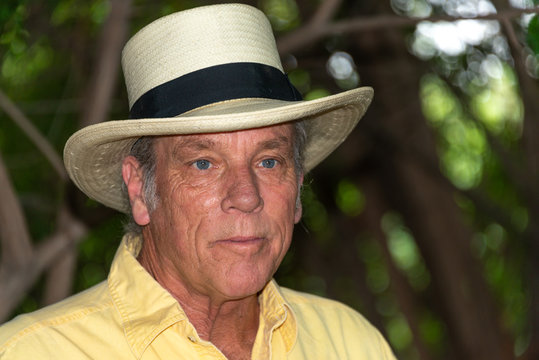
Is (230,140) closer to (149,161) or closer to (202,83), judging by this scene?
(202,83)

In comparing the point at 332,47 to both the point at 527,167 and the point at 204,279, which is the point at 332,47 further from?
the point at 204,279

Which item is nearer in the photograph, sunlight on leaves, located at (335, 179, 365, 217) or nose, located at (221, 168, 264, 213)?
nose, located at (221, 168, 264, 213)

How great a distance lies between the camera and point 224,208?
2375 mm

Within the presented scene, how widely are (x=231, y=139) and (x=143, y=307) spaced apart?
0.56 metres

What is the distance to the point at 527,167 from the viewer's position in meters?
5.41

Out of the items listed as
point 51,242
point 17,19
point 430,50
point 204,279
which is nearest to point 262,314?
point 204,279

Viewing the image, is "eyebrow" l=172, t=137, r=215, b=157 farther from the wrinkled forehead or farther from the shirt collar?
the shirt collar

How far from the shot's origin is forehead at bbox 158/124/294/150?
94.3 inches

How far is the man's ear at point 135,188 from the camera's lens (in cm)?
259

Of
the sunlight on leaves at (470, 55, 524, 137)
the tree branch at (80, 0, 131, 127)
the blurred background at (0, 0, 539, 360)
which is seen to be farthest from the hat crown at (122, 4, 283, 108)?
the sunlight on leaves at (470, 55, 524, 137)

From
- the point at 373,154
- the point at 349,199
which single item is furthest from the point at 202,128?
the point at 349,199

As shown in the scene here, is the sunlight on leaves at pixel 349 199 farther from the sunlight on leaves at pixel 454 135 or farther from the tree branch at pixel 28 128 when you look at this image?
the tree branch at pixel 28 128

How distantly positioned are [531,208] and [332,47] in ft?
6.88

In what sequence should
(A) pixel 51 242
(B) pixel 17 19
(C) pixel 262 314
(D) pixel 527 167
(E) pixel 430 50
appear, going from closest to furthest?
(C) pixel 262 314 < (B) pixel 17 19 < (A) pixel 51 242 < (D) pixel 527 167 < (E) pixel 430 50
